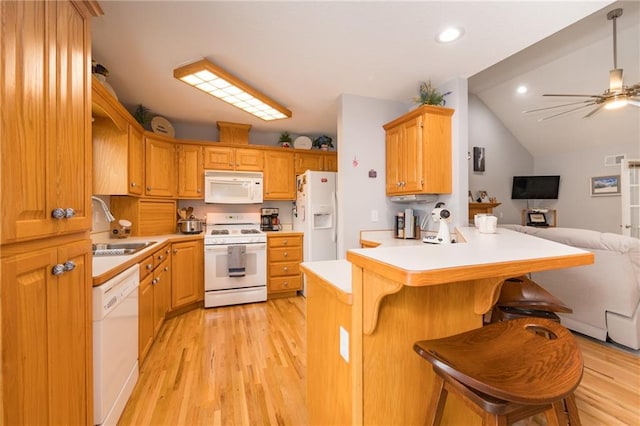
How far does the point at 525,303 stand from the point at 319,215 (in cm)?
260

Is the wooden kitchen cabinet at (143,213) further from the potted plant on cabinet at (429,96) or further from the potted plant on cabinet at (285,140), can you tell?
the potted plant on cabinet at (429,96)

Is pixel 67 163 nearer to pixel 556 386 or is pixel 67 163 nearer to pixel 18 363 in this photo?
pixel 18 363

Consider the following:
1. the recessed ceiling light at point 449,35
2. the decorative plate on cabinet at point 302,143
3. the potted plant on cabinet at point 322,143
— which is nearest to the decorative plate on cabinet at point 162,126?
the decorative plate on cabinet at point 302,143

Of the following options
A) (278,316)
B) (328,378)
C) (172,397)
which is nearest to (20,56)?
(328,378)

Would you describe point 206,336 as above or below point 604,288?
below

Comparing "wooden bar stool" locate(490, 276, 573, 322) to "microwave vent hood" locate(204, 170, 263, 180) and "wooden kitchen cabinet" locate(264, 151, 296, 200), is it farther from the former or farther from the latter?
"microwave vent hood" locate(204, 170, 263, 180)

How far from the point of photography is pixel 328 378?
3.90 ft

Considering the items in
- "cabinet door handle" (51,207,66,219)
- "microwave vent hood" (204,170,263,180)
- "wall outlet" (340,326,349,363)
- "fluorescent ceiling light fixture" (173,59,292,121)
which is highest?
"fluorescent ceiling light fixture" (173,59,292,121)

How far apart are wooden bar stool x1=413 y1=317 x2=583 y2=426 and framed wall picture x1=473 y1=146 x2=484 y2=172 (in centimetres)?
488

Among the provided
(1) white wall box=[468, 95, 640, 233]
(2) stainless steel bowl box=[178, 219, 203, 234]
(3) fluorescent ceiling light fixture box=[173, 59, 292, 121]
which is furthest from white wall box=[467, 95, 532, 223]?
(2) stainless steel bowl box=[178, 219, 203, 234]

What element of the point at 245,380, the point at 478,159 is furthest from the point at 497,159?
the point at 245,380

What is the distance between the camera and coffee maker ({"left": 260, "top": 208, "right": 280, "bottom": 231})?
4.20 metres

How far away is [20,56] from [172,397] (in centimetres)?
Answer: 191

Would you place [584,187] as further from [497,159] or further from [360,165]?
[360,165]
